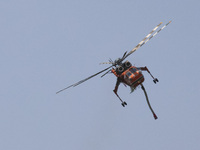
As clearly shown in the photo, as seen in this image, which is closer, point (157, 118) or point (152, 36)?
point (152, 36)

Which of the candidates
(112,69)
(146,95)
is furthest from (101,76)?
(146,95)

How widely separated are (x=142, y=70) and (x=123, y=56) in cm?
537

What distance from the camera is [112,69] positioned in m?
99.6

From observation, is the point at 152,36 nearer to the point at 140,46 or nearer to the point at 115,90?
the point at 140,46

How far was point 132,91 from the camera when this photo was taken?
97750 mm

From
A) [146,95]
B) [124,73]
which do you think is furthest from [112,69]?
[146,95]

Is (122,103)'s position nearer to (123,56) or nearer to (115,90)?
(115,90)

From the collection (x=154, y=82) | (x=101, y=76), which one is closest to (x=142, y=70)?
(x=154, y=82)

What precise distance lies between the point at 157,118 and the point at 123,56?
16590 millimetres

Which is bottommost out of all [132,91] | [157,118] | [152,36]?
[157,118]

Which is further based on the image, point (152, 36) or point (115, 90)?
point (115, 90)

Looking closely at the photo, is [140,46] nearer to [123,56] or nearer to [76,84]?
[123,56]

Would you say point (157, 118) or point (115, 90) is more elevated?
point (115, 90)

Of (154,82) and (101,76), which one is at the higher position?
(101,76)
